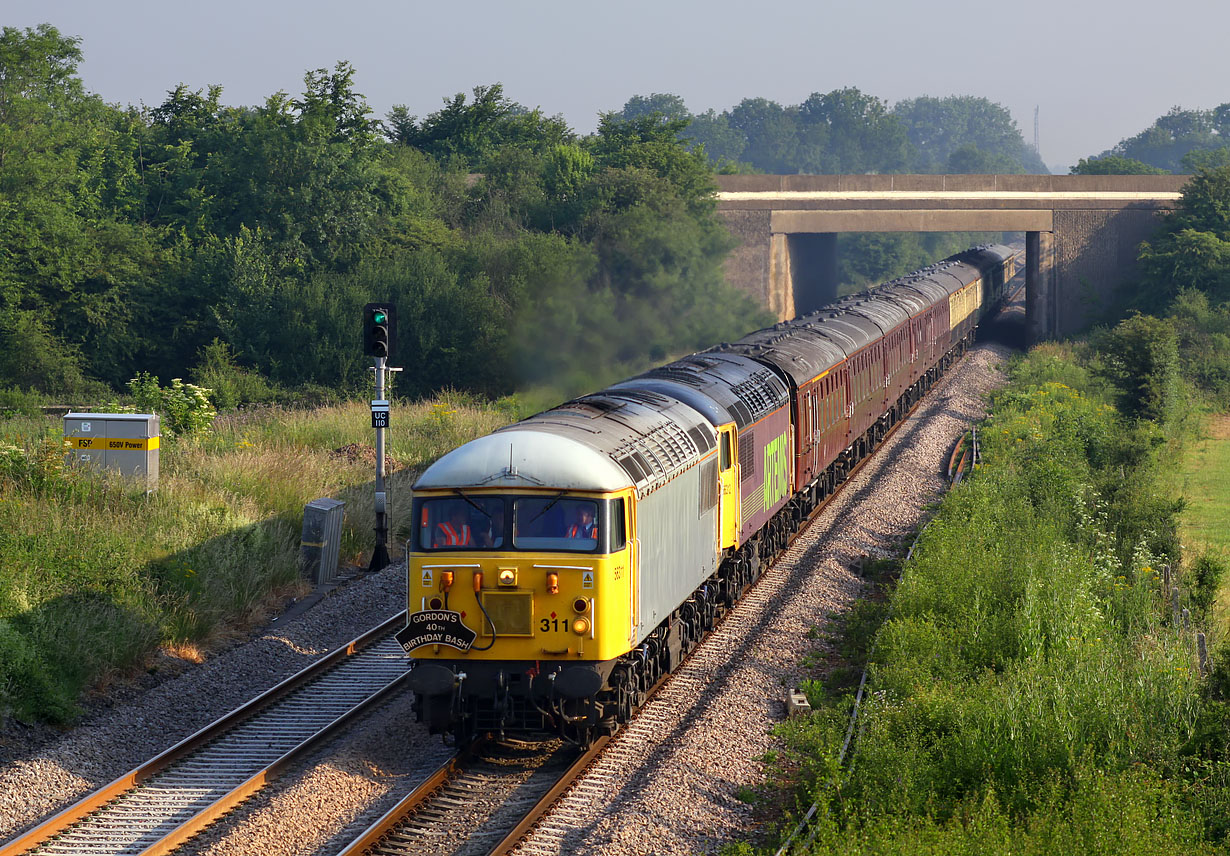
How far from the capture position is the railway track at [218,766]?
10883mm

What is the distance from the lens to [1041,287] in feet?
198

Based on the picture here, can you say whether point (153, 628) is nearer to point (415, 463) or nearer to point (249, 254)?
point (415, 463)

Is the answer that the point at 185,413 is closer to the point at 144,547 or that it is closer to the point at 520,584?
the point at 144,547

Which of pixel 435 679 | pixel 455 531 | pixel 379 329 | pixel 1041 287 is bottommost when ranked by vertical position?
pixel 435 679

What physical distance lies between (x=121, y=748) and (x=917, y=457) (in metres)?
21.7

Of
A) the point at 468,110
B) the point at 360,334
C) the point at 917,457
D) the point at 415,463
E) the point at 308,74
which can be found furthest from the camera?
the point at 468,110

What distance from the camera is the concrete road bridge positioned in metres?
59.8

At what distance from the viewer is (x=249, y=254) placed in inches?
1944

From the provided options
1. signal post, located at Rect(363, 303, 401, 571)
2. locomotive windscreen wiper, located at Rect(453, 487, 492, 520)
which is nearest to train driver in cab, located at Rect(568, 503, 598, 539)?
locomotive windscreen wiper, located at Rect(453, 487, 492, 520)

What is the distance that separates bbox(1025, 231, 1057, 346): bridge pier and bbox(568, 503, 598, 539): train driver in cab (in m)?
52.7

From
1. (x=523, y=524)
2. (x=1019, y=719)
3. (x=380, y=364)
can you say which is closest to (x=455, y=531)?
(x=523, y=524)

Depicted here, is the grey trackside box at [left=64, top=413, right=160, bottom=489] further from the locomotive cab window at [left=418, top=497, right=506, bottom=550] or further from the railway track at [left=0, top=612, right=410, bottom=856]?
the locomotive cab window at [left=418, top=497, right=506, bottom=550]

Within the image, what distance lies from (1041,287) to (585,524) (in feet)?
174

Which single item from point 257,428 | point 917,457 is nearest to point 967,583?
point 917,457
